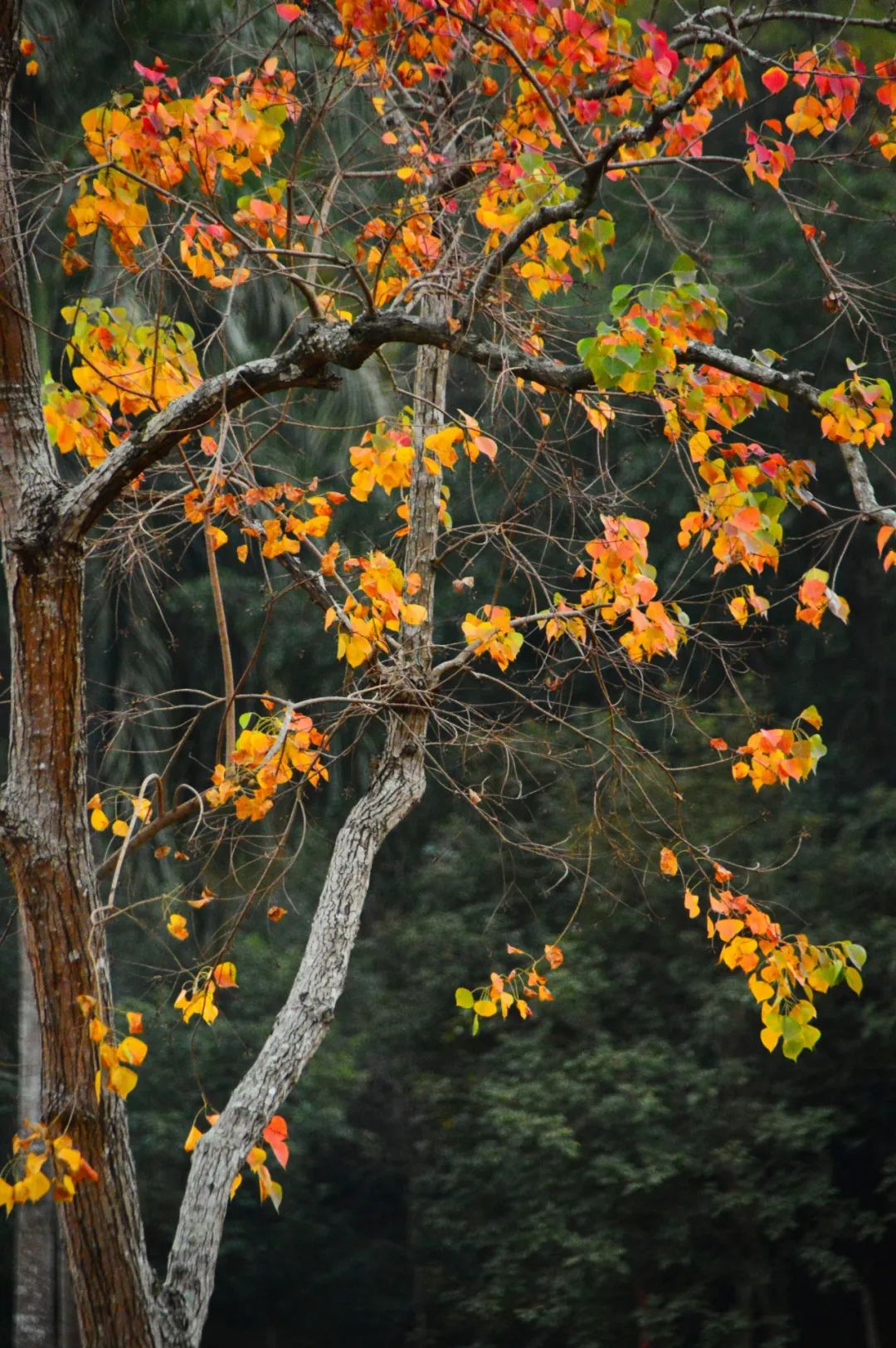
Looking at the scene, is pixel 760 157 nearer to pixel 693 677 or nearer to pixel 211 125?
pixel 211 125

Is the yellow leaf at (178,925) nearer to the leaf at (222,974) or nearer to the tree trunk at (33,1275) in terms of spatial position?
the leaf at (222,974)

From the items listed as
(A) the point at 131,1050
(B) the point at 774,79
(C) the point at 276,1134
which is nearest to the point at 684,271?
(B) the point at 774,79

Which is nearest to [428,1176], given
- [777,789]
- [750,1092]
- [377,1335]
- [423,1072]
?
[423,1072]

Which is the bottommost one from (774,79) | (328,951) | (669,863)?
(328,951)

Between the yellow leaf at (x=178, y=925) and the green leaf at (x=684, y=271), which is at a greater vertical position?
the green leaf at (x=684, y=271)

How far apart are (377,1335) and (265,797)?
6100 mm

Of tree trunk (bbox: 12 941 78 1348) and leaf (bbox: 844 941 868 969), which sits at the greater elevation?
tree trunk (bbox: 12 941 78 1348)

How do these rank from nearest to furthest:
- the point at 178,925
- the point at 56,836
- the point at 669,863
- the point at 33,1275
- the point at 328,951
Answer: the point at 56,836
the point at 178,925
the point at 328,951
the point at 669,863
the point at 33,1275

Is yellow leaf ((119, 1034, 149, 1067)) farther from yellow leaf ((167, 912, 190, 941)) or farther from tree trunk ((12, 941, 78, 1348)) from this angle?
tree trunk ((12, 941, 78, 1348))

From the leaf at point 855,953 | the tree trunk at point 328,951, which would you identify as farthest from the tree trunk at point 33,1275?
the leaf at point 855,953

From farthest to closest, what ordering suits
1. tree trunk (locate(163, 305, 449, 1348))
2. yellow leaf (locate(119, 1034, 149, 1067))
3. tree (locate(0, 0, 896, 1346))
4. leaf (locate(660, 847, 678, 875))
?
leaf (locate(660, 847, 678, 875))
tree trunk (locate(163, 305, 449, 1348))
tree (locate(0, 0, 896, 1346))
yellow leaf (locate(119, 1034, 149, 1067))

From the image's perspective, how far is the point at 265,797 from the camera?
2191 millimetres

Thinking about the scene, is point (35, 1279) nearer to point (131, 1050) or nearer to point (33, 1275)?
point (33, 1275)

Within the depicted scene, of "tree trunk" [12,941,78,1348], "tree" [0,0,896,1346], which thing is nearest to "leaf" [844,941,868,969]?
"tree" [0,0,896,1346]
